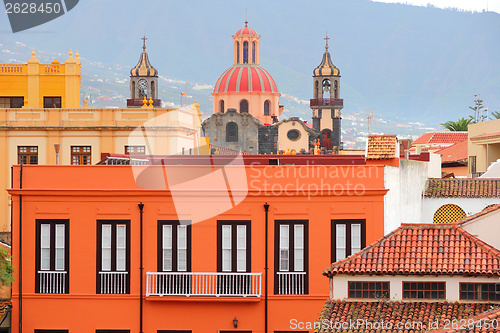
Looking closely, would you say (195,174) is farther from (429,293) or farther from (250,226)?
(429,293)

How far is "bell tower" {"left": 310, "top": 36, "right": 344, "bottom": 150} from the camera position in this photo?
121 m

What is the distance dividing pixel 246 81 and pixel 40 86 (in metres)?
81.5

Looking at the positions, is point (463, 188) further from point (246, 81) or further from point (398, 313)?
point (246, 81)

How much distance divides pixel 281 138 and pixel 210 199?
89.1 meters

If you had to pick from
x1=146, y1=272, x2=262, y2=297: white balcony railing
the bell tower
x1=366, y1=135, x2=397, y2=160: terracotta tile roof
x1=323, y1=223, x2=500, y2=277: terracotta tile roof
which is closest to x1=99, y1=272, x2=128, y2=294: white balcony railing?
x1=146, y1=272, x2=262, y2=297: white balcony railing

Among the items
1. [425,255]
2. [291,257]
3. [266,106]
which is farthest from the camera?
[266,106]

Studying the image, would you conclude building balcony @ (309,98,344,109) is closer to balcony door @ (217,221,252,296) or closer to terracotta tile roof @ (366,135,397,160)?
terracotta tile roof @ (366,135,397,160)

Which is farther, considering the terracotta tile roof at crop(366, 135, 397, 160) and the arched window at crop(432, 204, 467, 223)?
the arched window at crop(432, 204, 467, 223)

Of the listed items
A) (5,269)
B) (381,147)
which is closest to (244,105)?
(381,147)

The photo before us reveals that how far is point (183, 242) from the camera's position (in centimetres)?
2427

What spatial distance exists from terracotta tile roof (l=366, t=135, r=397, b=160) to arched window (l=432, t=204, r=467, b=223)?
22.1 feet

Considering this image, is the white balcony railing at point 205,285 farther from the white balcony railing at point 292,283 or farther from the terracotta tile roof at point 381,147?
the terracotta tile roof at point 381,147

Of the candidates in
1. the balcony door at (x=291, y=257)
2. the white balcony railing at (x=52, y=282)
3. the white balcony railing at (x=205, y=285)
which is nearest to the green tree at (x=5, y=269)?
the white balcony railing at (x=52, y=282)

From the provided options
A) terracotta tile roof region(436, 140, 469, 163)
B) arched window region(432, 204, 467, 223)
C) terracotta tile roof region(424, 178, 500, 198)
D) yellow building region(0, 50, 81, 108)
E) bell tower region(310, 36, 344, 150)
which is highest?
bell tower region(310, 36, 344, 150)
